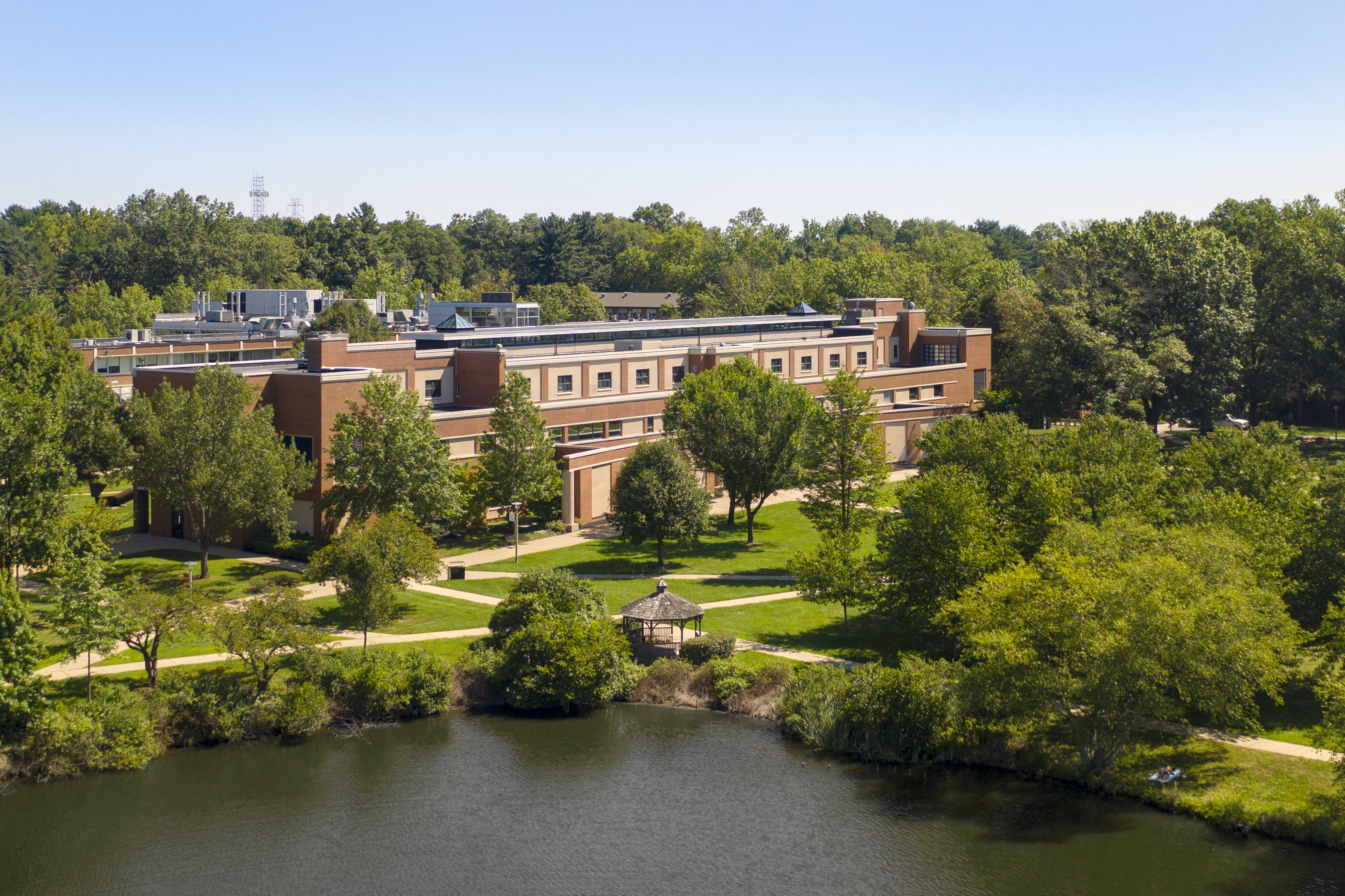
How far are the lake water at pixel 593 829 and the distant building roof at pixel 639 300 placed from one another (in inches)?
4640

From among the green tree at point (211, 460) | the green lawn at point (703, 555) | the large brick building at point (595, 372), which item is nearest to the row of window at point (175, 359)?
the large brick building at point (595, 372)

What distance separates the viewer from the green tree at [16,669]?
3666 cm

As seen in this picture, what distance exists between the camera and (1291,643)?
3722 centimetres

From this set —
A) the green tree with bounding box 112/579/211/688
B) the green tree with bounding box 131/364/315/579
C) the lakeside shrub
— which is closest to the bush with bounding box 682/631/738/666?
the lakeside shrub

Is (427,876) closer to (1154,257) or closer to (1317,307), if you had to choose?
(1154,257)

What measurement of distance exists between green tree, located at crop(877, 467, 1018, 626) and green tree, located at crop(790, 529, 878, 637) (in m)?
1.14

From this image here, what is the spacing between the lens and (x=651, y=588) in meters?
54.5

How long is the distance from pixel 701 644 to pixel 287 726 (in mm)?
15601

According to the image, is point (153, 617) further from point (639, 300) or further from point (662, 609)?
point (639, 300)

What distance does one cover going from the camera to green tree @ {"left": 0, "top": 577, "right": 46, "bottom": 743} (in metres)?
36.7

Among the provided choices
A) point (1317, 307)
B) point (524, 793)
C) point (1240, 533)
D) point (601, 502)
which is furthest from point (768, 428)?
point (1317, 307)

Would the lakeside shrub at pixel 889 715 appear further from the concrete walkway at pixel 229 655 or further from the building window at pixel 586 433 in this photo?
the building window at pixel 586 433

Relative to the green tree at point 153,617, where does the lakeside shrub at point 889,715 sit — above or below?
below

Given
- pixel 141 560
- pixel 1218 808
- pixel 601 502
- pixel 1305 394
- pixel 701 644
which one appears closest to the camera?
pixel 1218 808
